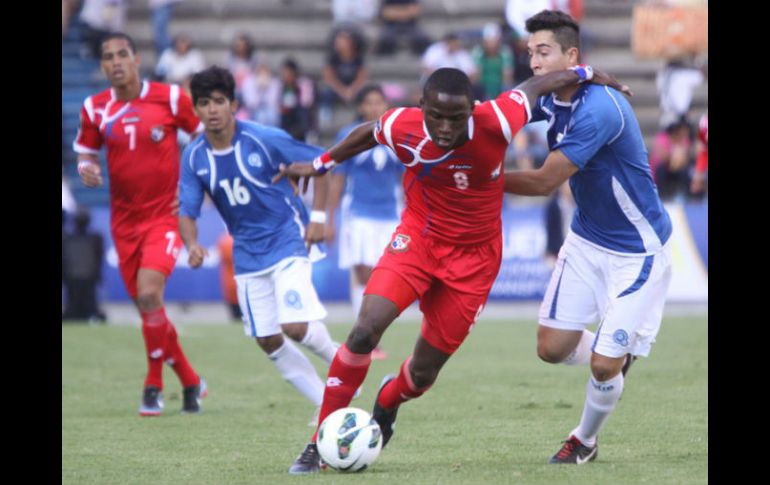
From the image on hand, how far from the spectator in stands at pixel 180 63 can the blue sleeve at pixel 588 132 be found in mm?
17376

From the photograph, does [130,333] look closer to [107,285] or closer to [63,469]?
[107,285]

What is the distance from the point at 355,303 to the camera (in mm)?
15742

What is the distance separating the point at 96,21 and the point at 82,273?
8.61 meters

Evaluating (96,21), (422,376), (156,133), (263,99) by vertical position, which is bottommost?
(422,376)

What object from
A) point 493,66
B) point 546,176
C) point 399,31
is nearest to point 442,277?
point 546,176

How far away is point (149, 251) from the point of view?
36.5ft

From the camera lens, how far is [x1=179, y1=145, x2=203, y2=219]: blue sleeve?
400 inches

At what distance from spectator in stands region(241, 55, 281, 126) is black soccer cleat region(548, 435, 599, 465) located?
655 inches

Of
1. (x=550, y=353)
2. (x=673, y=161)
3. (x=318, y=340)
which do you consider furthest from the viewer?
(x=673, y=161)

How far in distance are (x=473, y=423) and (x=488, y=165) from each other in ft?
9.16

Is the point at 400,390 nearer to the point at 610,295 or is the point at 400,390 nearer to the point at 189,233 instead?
the point at 610,295

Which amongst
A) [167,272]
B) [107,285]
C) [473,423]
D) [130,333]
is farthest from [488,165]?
[107,285]

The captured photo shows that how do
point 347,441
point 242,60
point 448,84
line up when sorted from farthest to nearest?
point 242,60 < point 347,441 < point 448,84

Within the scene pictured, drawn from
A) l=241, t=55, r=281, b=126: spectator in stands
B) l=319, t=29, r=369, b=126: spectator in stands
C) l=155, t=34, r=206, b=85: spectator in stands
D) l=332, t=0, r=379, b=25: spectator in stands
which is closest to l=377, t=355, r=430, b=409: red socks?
l=241, t=55, r=281, b=126: spectator in stands
